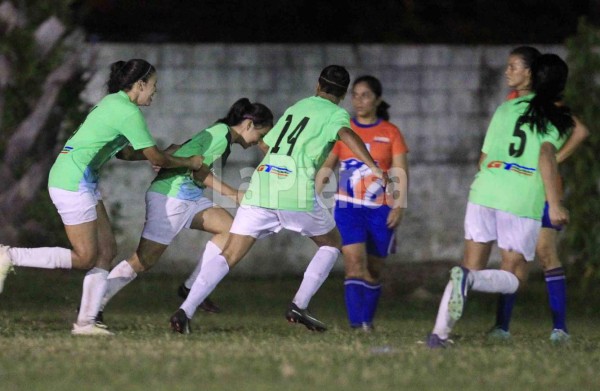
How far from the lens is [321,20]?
21297 mm

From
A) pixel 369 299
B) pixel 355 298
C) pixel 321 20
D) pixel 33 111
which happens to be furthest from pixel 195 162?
pixel 321 20

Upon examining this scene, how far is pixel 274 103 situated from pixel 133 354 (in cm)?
813

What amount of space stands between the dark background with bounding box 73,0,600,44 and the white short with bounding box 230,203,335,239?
35.4 ft

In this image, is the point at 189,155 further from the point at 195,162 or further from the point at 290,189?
the point at 290,189

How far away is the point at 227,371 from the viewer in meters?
7.71

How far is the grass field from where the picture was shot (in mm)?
7430

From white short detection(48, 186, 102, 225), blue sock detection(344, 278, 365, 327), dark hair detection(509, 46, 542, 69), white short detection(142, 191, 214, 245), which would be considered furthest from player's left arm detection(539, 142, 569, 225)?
white short detection(48, 186, 102, 225)

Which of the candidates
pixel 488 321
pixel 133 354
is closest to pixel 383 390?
pixel 133 354

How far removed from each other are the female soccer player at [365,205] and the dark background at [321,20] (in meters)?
9.46

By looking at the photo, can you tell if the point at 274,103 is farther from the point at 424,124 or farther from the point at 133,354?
the point at 133,354

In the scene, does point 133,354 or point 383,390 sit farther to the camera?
point 133,354

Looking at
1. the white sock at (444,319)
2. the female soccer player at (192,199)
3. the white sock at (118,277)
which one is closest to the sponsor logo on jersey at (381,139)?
the female soccer player at (192,199)

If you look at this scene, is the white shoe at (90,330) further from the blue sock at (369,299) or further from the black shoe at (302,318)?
the blue sock at (369,299)

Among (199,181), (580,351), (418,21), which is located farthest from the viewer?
(418,21)
